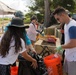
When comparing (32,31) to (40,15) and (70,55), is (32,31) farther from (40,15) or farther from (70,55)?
(40,15)

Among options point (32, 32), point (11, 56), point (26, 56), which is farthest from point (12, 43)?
point (32, 32)

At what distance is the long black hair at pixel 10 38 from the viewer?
324 cm

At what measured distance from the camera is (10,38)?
10.6 ft

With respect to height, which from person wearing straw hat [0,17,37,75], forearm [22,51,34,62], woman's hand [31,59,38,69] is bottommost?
woman's hand [31,59,38,69]

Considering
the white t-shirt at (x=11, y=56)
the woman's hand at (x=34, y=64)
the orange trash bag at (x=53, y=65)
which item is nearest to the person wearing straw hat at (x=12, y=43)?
the white t-shirt at (x=11, y=56)

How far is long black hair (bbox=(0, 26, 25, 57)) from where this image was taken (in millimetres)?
3236

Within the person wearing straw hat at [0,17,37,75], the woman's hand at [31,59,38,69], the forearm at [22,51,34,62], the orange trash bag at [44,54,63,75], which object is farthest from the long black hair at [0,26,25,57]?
the orange trash bag at [44,54,63,75]

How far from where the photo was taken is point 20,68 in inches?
153

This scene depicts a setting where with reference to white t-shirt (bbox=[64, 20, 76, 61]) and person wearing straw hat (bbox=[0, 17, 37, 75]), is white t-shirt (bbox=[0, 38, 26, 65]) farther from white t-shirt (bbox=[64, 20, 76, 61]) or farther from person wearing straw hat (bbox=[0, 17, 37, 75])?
white t-shirt (bbox=[64, 20, 76, 61])

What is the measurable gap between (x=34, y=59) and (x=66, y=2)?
76.2ft

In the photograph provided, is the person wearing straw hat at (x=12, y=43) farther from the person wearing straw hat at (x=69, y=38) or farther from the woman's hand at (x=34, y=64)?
the person wearing straw hat at (x=69, y=38)

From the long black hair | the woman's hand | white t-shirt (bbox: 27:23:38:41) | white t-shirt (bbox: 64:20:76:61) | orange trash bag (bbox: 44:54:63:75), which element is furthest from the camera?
white t-shirt (bbox: 27:23:38:41)

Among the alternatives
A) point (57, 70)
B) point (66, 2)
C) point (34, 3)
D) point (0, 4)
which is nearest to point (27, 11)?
point (34, 3)

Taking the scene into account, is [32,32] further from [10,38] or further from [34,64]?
[10,38]
